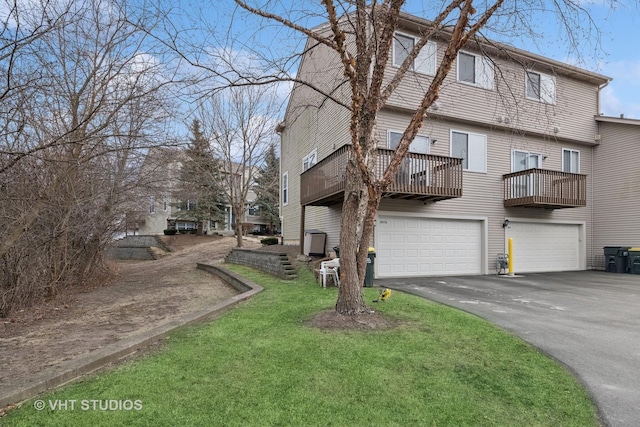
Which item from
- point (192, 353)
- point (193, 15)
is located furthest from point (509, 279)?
point (193, 15)

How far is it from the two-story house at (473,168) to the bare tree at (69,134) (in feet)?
14.4

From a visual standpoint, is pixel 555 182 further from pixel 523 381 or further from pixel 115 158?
pixel 115 158

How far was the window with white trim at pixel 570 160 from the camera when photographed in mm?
13969

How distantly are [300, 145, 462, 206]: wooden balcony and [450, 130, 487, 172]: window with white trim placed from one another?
153 centimetres

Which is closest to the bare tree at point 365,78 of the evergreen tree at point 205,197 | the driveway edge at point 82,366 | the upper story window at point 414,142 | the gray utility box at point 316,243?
the driveway edge at point 82,366

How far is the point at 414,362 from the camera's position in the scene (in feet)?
13.2

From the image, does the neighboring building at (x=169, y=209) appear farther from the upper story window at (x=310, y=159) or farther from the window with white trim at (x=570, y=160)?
the window with white trim at (x=570, y=160)

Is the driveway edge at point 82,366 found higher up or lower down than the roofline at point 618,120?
lower down

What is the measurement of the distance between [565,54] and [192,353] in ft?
22.3

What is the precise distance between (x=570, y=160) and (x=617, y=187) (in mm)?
1794

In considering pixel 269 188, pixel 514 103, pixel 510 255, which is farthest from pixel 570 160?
pixel 269 188

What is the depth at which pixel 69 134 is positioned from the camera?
235 inches

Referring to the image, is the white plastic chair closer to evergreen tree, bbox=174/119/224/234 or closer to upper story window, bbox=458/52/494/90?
upper story window, bbox=458/52/494/90

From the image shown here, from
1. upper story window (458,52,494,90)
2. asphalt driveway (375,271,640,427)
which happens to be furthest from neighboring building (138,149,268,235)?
upper story window (458,52,494,90)
